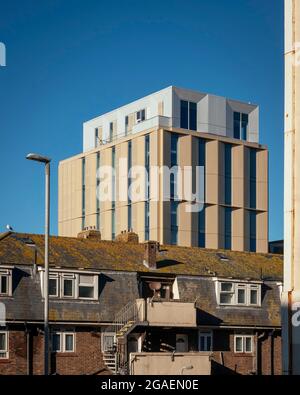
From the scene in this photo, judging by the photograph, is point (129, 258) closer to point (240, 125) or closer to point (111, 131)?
point (240, 125)

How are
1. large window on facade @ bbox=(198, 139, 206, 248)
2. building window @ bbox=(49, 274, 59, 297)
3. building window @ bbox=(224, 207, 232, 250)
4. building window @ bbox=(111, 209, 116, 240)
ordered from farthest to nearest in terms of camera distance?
building window @ bbox=(111, 209, 116, 240), building window @ bbox=(224, 207, 232, 250), large window on facade @ bbox=(198, 139, 206, 248), building window @ bbox=(49, 274, 59, 297)

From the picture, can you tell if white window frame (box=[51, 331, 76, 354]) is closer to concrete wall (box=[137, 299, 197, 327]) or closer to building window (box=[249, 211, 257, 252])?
concrete wall (box=[137, 299, 197, 327])

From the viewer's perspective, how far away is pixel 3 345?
42594mm

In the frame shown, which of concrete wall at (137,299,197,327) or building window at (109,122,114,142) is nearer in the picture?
concrete wall at (137,299,197,327)

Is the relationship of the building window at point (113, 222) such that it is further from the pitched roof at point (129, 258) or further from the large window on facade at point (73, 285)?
the large window on facade at point (73, 285)

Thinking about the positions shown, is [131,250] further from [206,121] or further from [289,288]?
[206,121]

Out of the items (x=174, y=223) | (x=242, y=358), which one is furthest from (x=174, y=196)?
(x=242, y=358)

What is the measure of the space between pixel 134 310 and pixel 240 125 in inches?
3282

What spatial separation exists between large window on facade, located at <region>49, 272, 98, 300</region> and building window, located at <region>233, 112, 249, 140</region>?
81091 mm

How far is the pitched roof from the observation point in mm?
46594

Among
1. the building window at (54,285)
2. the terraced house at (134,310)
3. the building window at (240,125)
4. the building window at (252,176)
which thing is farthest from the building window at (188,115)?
the building window at (54,285)

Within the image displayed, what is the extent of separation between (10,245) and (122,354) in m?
8.65

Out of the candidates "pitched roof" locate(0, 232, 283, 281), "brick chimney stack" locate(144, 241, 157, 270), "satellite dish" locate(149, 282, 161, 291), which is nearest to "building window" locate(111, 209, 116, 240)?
"pitched roof" locate(0, 232, 283, 281)
